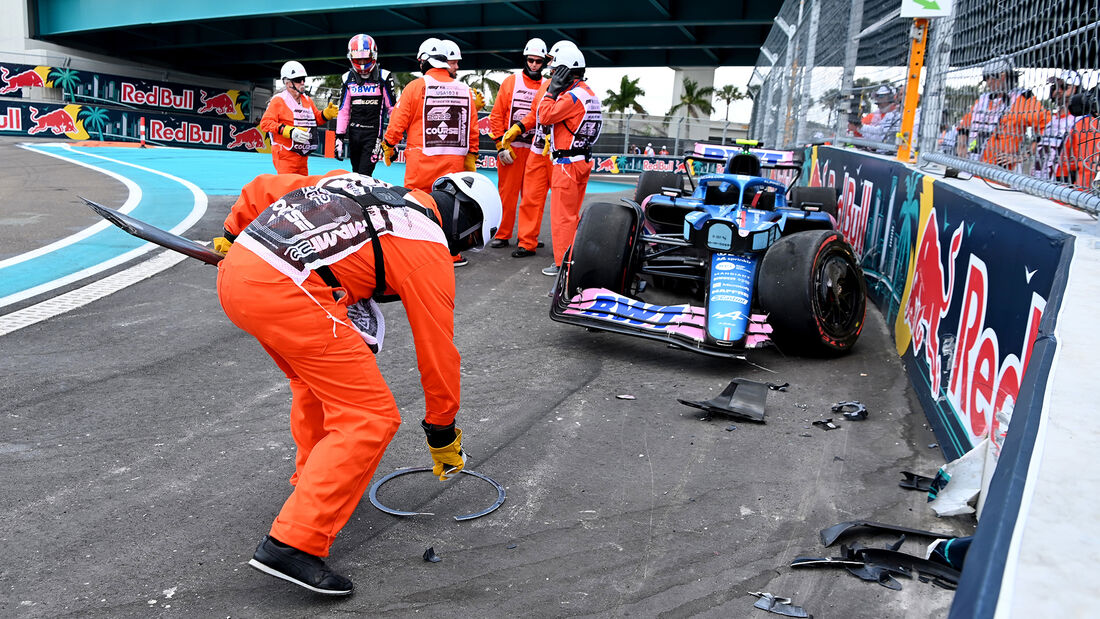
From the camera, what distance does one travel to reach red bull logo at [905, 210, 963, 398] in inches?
184

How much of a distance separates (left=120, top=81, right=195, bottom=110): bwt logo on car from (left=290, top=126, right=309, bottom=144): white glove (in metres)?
25.8

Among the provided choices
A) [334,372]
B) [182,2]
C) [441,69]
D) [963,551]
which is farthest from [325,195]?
[182,2]

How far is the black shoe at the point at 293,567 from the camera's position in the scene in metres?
2.78

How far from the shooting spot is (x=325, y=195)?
2990mm

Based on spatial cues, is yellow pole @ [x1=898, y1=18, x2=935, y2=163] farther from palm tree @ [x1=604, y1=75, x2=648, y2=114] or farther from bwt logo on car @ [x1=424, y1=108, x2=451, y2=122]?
palm tree @ [x1=604, y1=75, x2=648, y2=114]

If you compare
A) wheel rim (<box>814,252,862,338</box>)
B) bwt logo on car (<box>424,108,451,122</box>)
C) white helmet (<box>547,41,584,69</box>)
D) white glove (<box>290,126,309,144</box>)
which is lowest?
wheel rim (<box>814,252,862,338</box>)

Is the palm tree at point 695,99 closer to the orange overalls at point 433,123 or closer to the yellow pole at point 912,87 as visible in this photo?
the orange overalls at point 433,123

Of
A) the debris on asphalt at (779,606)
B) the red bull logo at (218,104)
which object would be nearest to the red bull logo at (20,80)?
the red bull logo at (218,104)

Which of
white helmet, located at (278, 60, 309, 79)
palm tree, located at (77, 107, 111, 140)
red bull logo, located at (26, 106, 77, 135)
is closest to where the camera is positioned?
white helmet, located at (278, 60, 309, 79)

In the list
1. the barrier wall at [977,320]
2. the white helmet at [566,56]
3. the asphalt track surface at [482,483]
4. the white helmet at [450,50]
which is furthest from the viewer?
the white helmet at [450,50]

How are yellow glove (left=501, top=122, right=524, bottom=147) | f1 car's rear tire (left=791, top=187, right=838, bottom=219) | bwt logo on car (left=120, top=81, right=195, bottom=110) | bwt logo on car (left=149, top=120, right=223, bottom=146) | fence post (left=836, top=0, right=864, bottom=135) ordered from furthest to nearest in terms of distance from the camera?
bwt logo on car (left=120, top=81, right=195, bottom=110) → bwt logo on car (left=149, top=120, right=223, bottom=146) → fence post (left=836, top=0, right=864, bottom=135) → yellow glove (left=501, top=122, right=524, bottom=147) → f1 car's rear tire (left=791, top=187, right=838, bottom=219)

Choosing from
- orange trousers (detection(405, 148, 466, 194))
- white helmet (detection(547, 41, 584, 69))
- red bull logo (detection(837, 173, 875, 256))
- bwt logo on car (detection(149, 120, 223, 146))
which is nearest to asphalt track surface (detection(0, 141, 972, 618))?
red bull logo (detection(837, 173, 875, 256))

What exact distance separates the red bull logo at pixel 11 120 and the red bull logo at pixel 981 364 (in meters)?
28.3

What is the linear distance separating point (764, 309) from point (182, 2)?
24.9m
